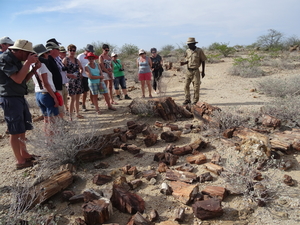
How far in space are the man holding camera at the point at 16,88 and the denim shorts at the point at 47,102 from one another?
38cm

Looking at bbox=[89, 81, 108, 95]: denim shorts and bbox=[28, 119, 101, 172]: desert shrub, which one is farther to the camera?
bbox=[89, 81, 108, 95]: denim shorts

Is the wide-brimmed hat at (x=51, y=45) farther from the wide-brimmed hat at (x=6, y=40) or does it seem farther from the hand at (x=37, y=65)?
the hand at (x=37, y=65)

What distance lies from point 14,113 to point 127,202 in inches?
87.2

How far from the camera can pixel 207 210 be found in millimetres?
2432

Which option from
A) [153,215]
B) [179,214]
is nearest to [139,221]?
[153,215]

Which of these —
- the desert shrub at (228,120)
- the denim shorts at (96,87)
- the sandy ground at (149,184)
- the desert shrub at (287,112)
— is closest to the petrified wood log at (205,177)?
the sandy ground at (149,184)

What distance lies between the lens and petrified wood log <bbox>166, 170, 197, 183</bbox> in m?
3.15

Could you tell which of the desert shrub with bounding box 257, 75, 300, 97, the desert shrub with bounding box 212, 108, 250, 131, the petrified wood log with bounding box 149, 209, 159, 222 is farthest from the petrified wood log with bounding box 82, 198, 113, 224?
the desert shrub with bounding box 257, 75, 300, 97

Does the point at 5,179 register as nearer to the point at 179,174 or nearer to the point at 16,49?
the point at 16,49

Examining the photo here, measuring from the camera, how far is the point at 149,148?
4305 millimetres

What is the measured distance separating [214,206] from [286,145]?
1860mm

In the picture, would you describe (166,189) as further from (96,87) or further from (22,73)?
(96,87)

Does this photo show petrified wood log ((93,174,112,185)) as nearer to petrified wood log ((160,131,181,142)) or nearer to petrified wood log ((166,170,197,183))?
petrified wood log ((166,170,197,183))

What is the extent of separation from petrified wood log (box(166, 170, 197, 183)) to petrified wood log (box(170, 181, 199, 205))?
Answer: 15 cm
